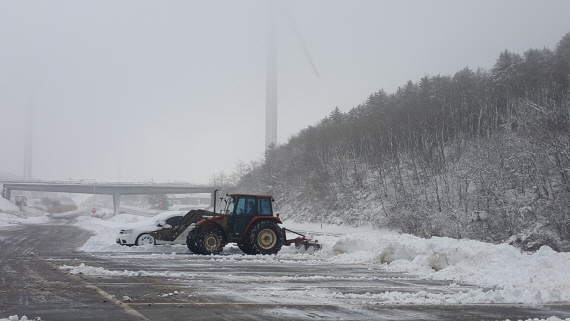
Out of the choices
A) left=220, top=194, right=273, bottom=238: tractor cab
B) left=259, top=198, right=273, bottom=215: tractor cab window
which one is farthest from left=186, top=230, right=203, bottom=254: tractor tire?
left=259, top=198, right=273, bottom=215: tractor cab window

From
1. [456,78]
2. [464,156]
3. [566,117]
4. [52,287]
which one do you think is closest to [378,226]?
[464,156]

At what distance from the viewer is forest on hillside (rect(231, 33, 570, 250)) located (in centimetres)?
3412

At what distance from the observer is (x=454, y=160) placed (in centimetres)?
4828

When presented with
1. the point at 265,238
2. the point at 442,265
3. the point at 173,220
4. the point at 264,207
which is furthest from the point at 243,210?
the point at 442,265

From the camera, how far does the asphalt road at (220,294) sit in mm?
6707

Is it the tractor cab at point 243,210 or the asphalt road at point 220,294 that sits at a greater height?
the tractor cab at point 243,210

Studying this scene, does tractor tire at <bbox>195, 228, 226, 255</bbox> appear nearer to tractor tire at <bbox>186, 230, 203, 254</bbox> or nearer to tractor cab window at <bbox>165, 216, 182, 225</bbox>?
tractor tire at <bbox>186, 230, 203, 254</bbox>

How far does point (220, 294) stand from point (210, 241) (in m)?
8.50

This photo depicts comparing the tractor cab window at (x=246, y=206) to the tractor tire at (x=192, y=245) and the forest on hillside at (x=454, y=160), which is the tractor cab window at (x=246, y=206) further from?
the forest on hillside at (x=454, y=160)

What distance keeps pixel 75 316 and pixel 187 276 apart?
15.5 feet

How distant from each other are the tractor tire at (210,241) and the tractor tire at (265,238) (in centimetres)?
107

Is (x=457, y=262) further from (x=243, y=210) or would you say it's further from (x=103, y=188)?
(x=103, y=188)

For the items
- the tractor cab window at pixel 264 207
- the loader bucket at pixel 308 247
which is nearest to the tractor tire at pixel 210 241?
the tractor cab window at pixel 264 207

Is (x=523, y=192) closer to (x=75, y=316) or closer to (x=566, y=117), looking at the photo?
(x=566, y=117)
